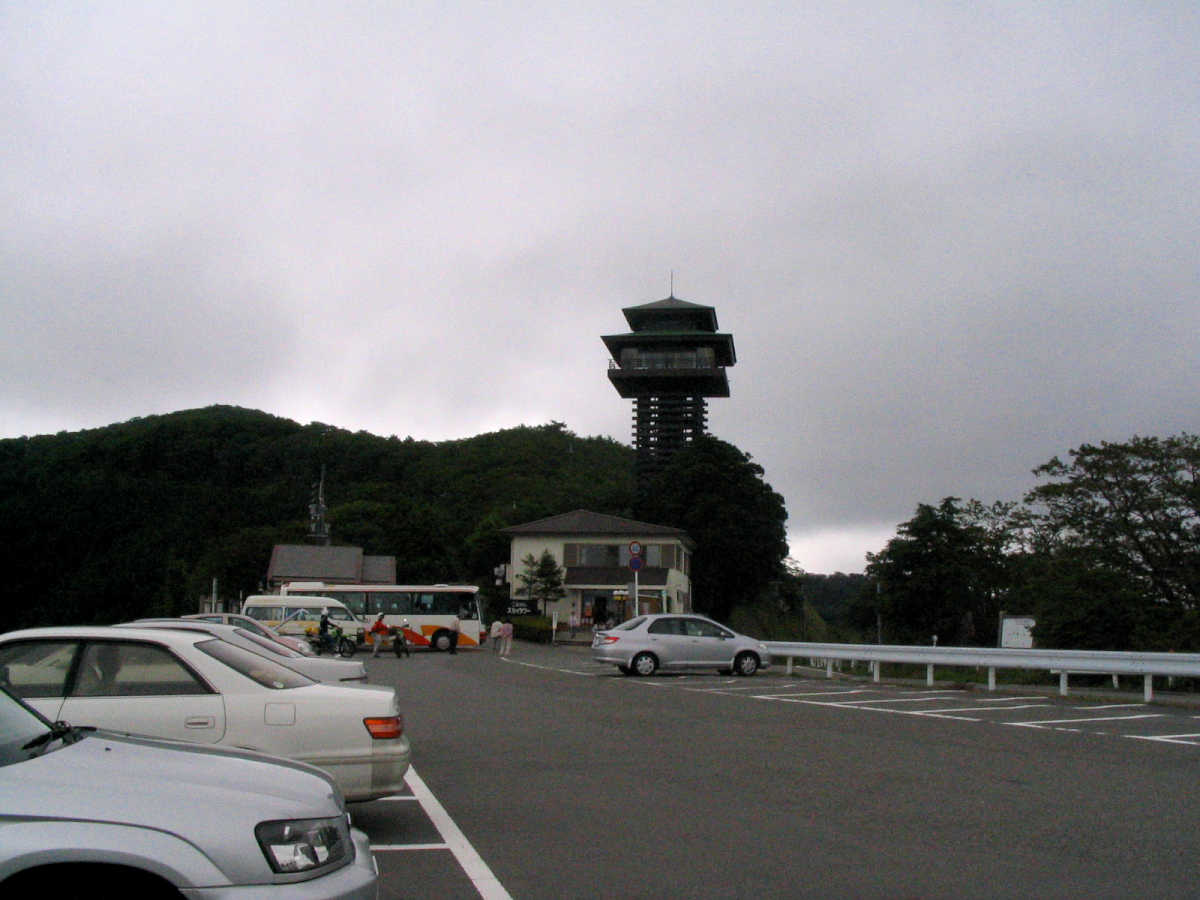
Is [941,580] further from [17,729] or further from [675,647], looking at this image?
[17,729]

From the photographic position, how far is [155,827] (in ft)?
11.5

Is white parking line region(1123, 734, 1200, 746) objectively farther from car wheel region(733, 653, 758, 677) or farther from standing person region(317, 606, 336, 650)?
standing person region(317, 606, 336, 650)

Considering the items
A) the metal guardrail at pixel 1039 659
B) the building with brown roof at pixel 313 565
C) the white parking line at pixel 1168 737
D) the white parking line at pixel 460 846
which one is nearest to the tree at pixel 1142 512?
the metal guardrail at pixel 1039 659

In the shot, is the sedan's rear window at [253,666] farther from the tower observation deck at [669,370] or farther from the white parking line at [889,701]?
the tower observation deck at [669,370]

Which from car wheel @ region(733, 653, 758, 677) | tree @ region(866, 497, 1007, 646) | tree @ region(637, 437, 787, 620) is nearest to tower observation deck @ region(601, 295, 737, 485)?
tree @ region(637, 437, 787, 620)

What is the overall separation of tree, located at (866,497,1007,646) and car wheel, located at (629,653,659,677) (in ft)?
119

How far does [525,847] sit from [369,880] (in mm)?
3313

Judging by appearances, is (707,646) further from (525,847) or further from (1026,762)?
(525,847)

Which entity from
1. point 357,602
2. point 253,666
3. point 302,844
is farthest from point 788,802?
point 357,602

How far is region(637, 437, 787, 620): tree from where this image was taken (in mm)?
Answer: 73562

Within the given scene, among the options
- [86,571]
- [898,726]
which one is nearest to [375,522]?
[86,571]

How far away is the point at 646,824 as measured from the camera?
786 cm

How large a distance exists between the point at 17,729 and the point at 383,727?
3611 mm

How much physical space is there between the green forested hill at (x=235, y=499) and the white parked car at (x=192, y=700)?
67.1 meters
